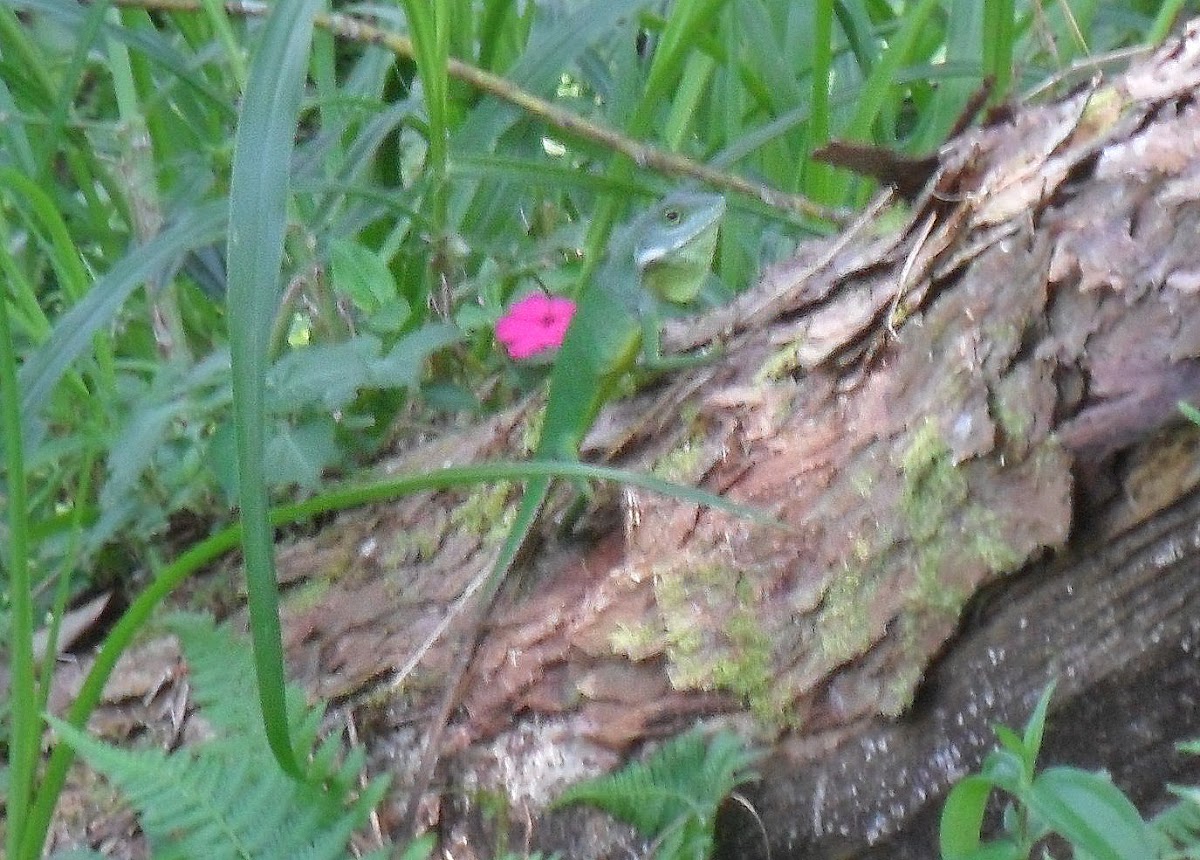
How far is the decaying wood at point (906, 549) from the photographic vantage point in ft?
2.89

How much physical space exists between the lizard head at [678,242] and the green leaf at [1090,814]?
3.98 ft

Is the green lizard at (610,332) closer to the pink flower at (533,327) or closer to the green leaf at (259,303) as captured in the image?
the pink flower at (533,327)

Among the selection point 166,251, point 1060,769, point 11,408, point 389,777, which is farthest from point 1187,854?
point 166,251

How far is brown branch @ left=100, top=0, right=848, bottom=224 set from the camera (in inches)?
66.8

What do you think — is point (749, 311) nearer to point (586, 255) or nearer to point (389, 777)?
point (586, 255)

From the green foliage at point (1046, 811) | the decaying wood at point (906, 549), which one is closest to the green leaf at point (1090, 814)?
the green foliage at point (1046, 811)

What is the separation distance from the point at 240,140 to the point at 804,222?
3.42ft

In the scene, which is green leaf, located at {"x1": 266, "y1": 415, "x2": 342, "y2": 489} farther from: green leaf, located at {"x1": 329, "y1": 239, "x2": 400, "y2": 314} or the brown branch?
the brown branch

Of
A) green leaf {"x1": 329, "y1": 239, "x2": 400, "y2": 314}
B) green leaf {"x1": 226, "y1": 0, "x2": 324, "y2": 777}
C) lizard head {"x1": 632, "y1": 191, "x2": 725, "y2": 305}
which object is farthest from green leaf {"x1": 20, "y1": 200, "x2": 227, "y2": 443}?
lizard head {"x1": 632, "y1": 191, "x2": 725, "y2": 305}

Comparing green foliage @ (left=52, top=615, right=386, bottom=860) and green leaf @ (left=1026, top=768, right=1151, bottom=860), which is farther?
green foliage @ (left=52, top=615, right=386, bottom=860)

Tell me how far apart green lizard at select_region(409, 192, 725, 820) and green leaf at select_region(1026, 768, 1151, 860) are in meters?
0.68

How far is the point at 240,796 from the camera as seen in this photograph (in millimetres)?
975

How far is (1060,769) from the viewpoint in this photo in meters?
0.63

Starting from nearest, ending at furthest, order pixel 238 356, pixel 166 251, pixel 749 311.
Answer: pixel 238 356
pixel 749 311
pixel 166 251
